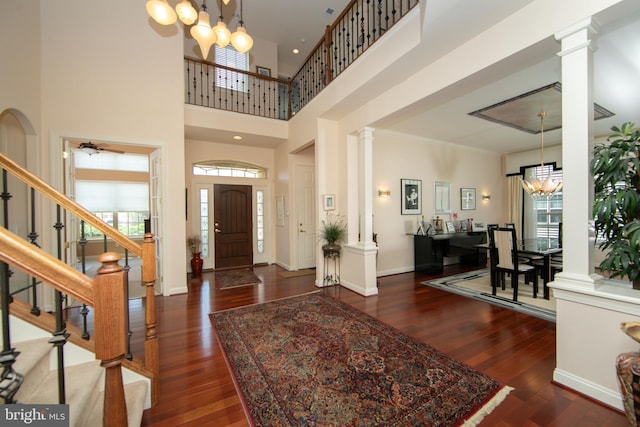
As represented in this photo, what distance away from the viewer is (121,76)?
406 centimetres

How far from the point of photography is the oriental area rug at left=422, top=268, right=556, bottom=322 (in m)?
3.54

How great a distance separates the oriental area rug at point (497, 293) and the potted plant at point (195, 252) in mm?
4611

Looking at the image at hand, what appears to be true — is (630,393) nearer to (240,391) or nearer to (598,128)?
(240,391)

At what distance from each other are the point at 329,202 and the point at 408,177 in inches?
90.0

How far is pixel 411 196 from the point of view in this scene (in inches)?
235

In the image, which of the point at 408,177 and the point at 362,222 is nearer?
the point at 362,222

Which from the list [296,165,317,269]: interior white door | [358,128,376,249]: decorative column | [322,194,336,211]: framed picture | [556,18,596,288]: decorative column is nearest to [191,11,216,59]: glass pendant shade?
[358,128,376,249]: decorative column

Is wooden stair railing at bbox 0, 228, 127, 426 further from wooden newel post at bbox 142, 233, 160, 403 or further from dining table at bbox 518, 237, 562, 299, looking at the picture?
dining table at bbox 518, 237, 562, 299

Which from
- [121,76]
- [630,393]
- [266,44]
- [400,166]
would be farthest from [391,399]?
[266,44]

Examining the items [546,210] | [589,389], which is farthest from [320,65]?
[546,210]

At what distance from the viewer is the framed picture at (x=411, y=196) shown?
5.87 meters

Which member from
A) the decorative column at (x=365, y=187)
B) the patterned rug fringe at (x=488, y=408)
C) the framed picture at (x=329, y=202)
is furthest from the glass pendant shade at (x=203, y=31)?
the patterned rug fringe at (x=488, y=408)

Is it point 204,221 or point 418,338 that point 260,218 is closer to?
point 204,221

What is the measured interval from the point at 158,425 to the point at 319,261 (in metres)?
3.31
